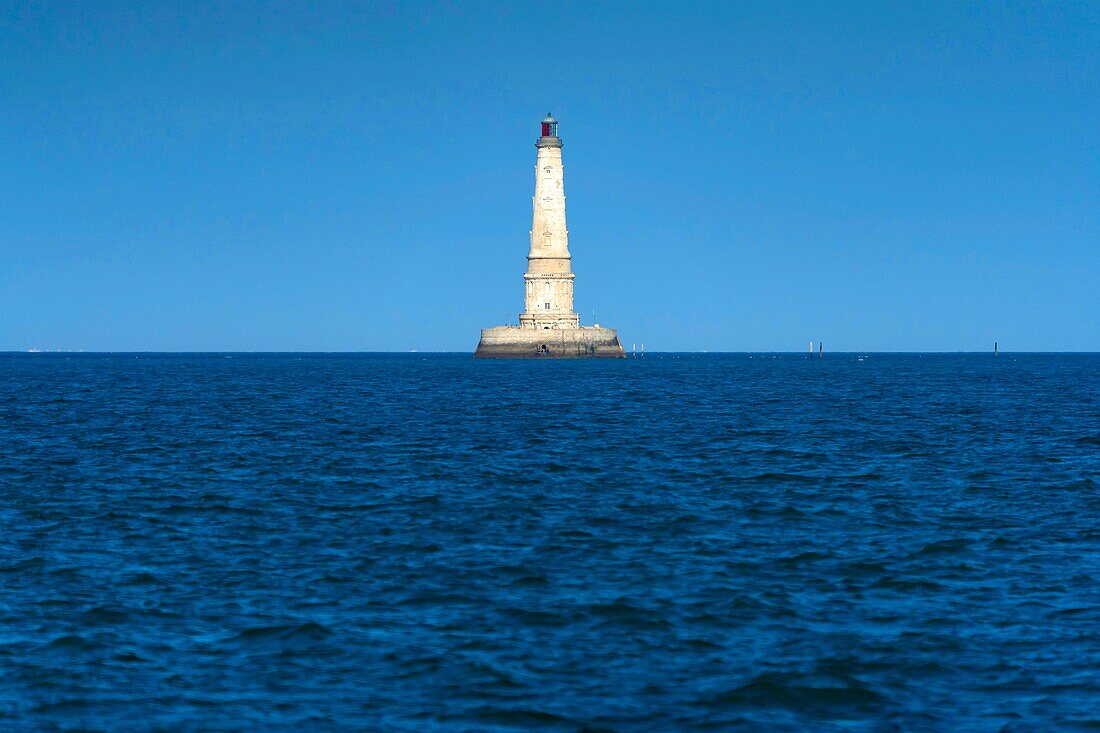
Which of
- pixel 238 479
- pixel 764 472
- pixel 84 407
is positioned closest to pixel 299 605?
pixel 238 479

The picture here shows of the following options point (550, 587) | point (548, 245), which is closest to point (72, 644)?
point (550, 587)

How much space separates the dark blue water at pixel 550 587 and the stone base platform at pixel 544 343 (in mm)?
99774

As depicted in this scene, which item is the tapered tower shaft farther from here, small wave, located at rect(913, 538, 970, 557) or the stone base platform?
small wave, located at rect(913, 538, 970, 557)

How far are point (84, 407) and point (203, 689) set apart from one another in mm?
53060

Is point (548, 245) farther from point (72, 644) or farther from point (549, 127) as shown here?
point (72, 644)

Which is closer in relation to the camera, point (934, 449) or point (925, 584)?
point (925, 584)

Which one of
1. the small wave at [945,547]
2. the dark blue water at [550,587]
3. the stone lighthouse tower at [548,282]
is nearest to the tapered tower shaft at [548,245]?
the stone lighthouse tower at [548,282]

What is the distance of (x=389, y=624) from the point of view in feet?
53.0

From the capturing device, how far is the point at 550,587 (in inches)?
720

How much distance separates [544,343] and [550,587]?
122 metres

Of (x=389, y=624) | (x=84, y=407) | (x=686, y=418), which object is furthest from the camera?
(x=84, y=407)

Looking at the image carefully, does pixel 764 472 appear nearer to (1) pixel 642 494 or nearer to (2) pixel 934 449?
(1) pixel 642 494

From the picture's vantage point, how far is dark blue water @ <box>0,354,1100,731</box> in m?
13.3

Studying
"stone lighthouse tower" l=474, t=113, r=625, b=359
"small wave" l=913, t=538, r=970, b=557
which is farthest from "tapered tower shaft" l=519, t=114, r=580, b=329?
"small wave" l=913, t=538, r=970, b=557
